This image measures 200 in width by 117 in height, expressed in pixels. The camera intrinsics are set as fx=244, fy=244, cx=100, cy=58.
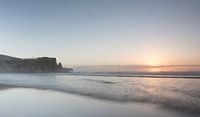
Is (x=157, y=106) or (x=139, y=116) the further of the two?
Result: (x=157, y=106)

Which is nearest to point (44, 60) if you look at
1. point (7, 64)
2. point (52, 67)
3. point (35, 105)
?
point (52, 67)

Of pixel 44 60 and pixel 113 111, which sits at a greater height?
pixel 44 60

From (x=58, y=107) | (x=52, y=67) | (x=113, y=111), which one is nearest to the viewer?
(x=113, y=111)

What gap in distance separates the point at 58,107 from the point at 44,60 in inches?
2761

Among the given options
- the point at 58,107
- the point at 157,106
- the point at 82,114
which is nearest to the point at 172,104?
the point at 157,106

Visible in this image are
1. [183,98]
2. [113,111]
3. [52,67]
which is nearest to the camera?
[113,111]

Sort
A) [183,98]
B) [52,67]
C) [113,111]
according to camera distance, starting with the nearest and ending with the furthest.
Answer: [113,111] → [183,98] → [52,67]

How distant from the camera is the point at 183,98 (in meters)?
11.2

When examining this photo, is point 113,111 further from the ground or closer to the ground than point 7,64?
closer to the ground

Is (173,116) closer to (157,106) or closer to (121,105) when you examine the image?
(157,106)

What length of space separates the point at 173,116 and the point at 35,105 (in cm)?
546

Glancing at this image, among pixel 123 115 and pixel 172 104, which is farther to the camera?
pixel 172 104

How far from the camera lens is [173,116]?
7.86m

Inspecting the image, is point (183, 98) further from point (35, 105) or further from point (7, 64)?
point (7, 64)
